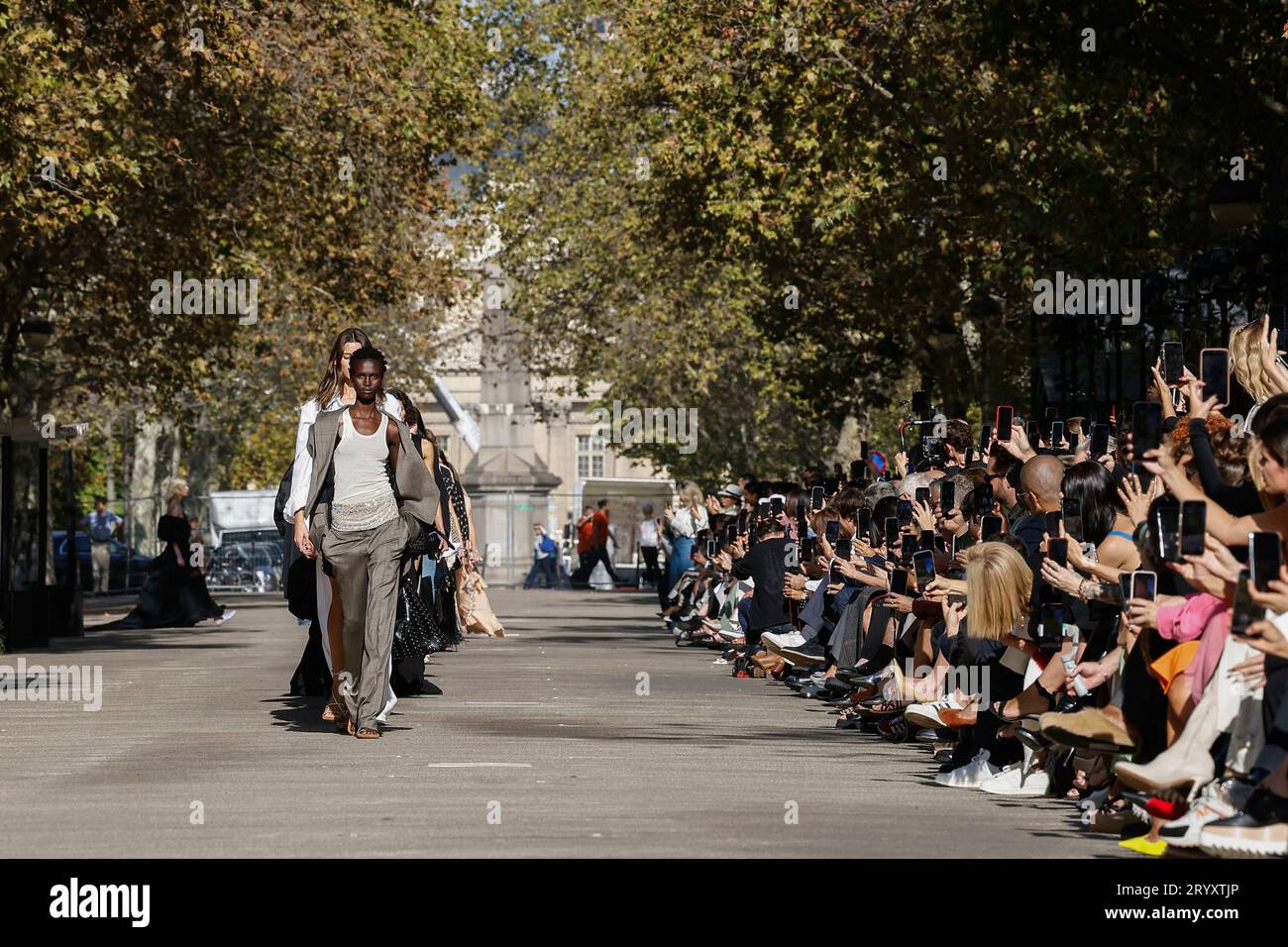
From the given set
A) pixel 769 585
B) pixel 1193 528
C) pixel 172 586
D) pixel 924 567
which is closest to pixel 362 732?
pixel 924 567

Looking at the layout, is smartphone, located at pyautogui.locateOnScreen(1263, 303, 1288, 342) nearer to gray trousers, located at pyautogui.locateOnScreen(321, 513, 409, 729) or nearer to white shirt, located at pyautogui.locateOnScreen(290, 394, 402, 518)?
gray trousers, located at pyautogui.locateOnScreen(321, 513, 409, 729)

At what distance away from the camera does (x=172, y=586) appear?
3309cm

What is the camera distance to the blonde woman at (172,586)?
3262 centimetres

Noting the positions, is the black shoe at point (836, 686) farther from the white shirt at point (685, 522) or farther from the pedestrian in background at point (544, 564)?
the pedestrian in background at point (544, 564)

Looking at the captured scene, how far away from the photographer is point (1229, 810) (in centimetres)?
883

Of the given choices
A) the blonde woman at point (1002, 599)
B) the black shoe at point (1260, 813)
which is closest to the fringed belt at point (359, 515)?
the blonde woman at point (1002, 599)

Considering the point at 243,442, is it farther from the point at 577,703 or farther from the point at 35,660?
the point at 577,703

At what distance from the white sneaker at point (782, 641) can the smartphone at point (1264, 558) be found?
11.0 meters

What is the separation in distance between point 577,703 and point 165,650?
943cm

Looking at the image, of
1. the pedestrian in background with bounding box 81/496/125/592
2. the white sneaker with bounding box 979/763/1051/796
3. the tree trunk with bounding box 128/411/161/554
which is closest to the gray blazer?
the white sneaker with bounding box 979/763/1051/796

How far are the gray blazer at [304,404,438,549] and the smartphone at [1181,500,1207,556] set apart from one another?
22.3ft

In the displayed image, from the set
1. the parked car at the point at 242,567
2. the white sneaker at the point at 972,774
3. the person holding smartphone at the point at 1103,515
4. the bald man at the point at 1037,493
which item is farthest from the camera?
the parked car at the point at 242,567

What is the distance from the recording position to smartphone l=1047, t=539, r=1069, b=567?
10.8 meters
